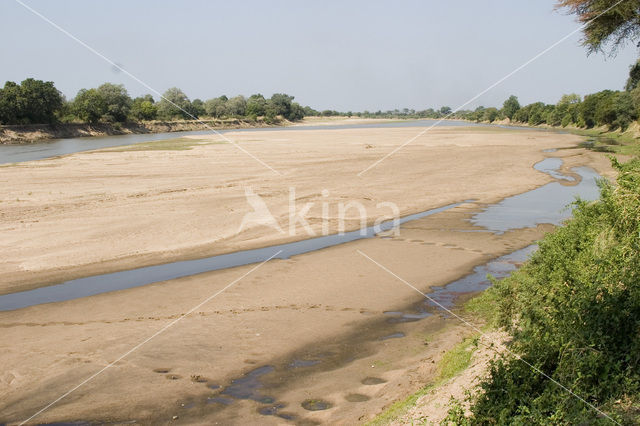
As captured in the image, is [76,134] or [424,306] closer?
[424,306]

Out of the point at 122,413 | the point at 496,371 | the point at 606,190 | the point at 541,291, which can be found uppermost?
the point at 606,190

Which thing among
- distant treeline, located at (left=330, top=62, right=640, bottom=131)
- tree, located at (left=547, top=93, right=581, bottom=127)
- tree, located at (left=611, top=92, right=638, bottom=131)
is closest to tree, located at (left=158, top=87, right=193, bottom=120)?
distant treeline, located at (left=330, top=62, right=640, bottom=131)

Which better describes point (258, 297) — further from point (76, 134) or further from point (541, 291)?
point (76, 134)

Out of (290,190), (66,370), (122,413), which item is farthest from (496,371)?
(290,190)

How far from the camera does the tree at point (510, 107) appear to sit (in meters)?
165

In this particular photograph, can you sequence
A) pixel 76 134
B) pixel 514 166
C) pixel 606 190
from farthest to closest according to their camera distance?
pixel 76 134
pixel 514 166
pixel 606 190

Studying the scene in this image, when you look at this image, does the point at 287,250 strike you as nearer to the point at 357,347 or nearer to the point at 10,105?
the point at 357,347

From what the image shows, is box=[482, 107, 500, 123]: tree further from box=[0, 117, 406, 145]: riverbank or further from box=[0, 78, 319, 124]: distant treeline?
box=[0, 117, 406, 145]: riverbank

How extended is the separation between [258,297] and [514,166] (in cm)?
3090

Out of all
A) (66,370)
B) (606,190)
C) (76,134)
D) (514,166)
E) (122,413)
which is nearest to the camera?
(122,413)

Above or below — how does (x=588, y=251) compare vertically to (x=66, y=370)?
above

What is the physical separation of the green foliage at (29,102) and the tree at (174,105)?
2085 cm

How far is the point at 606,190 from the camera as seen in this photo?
400 inches

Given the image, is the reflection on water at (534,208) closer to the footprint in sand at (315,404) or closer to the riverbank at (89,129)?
the footprint in sand at (315,404)
